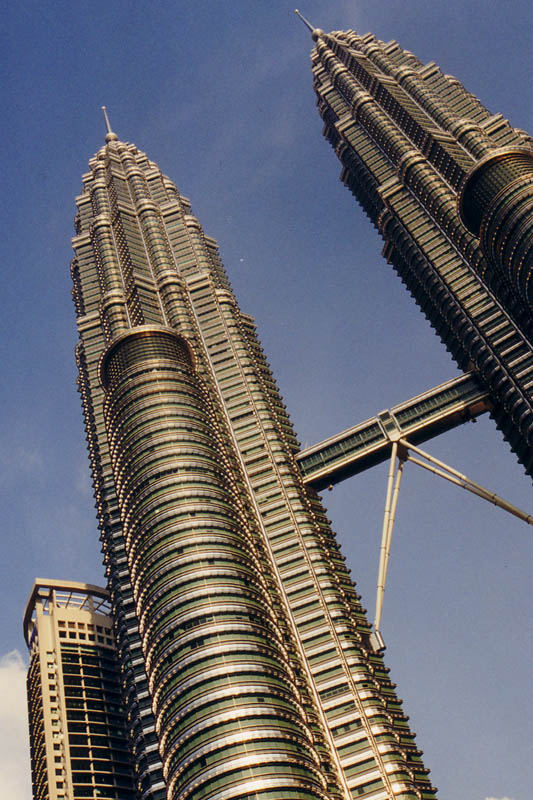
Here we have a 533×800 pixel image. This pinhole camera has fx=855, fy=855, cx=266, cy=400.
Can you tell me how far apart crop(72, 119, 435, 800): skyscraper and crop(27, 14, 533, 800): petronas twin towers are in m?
0.29

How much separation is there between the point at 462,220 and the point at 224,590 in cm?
8073

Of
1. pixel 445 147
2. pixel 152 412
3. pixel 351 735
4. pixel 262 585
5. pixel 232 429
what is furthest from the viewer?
pixel 445 147

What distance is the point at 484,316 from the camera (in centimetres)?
14462

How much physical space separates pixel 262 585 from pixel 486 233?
66.7 metres

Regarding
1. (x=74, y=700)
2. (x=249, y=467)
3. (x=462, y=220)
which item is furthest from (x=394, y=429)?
(x=74, y=700)

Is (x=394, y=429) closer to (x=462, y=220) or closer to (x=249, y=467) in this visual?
(x=249, y=467)

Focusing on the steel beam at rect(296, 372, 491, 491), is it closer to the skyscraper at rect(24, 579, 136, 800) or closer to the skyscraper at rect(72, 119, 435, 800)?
the skyscraper at rect(72, 119, 435, 800)

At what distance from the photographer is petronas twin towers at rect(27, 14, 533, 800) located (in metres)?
92.8

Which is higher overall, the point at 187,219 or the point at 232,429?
the point at 187,219

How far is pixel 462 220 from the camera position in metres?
148

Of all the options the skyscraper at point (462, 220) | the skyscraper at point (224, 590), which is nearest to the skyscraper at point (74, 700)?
the skyscraper at point (224, 590)

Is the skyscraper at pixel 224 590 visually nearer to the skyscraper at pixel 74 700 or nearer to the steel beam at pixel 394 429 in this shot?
the steel beam at pixel 394 429

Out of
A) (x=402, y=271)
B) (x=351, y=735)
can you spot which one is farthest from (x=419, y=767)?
(x=402, y=271)

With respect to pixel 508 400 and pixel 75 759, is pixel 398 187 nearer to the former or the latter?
pixel 508 400
